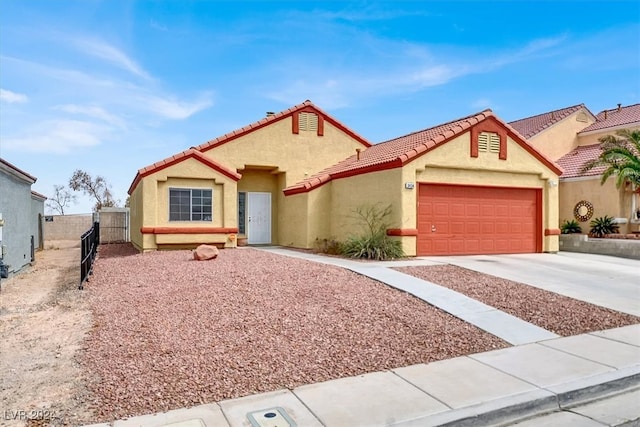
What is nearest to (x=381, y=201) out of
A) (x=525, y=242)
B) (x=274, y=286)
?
(x=525, y=242)

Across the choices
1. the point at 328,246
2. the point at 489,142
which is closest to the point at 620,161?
the point at 489,142

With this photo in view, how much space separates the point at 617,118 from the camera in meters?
26.2

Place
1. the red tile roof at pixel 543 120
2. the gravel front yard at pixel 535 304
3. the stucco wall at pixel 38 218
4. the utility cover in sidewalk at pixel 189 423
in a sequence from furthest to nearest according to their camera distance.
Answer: the red tile roof at pixel 543 120, the stucco wall at pixel 38 218, the gravel front yard at pixel 535 304, the utility cover in sidewalk at pixel 189 423

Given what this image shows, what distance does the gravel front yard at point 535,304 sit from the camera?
7.91 m

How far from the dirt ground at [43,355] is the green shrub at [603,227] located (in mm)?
19016

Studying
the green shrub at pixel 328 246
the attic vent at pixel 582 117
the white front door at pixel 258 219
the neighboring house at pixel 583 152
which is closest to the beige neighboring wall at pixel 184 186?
the white front door at pixel 258 219

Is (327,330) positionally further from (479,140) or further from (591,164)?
(591,164)

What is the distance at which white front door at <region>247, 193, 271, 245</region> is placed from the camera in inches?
814

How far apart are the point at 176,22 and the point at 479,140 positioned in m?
10.3

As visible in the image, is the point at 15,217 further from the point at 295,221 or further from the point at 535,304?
the point at 535,304

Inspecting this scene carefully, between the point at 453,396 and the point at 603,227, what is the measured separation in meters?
17.5

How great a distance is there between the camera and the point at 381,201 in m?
15.5

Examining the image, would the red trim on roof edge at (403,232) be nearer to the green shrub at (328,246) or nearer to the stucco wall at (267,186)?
the green shrub at (328,246)

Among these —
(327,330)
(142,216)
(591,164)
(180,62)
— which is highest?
(180,62)
